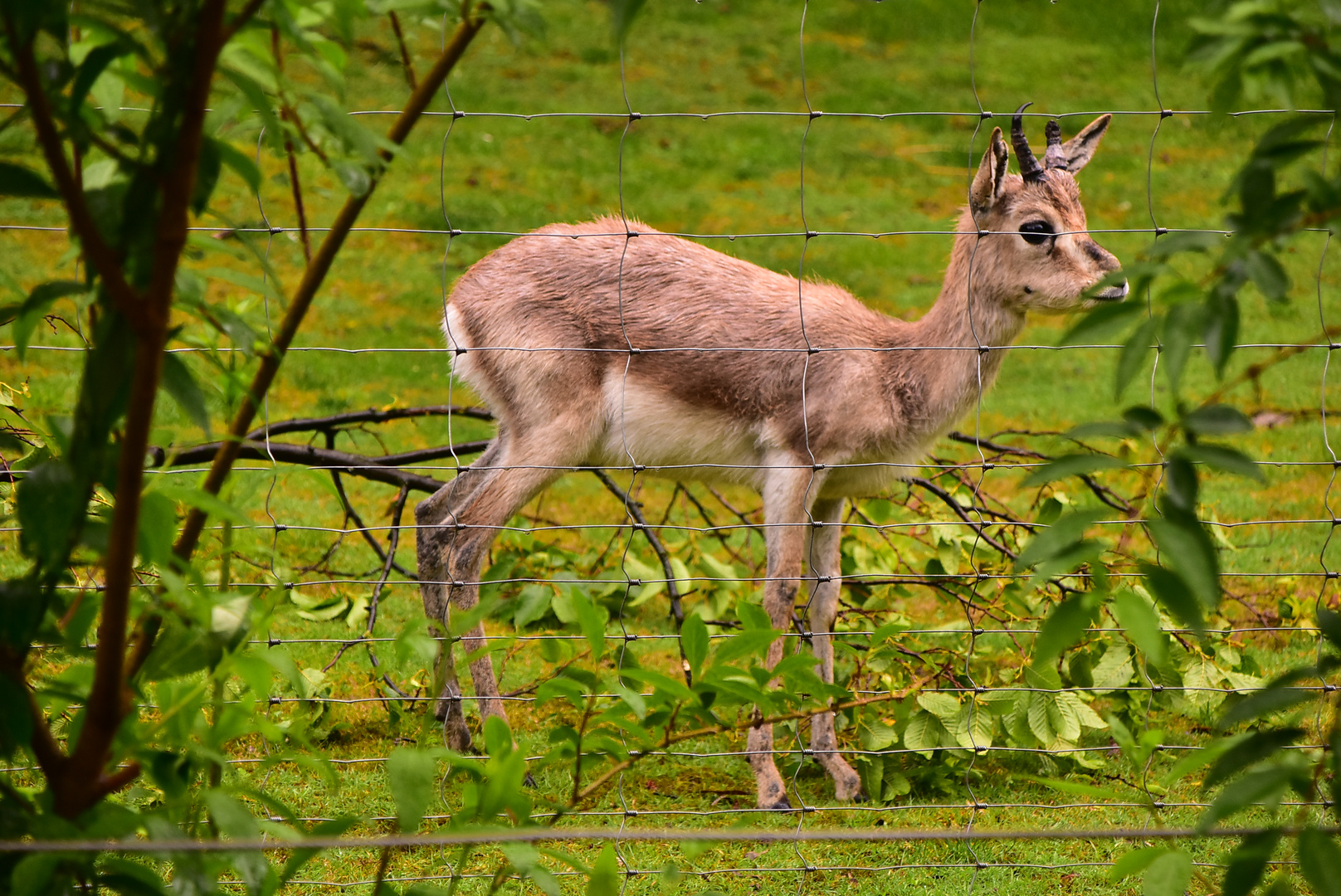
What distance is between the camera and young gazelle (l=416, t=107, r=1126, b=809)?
4.37 meters

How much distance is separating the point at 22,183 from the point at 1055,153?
3800 mm

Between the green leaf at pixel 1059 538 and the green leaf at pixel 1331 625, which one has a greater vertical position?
the green leaf at pixel 1059 538

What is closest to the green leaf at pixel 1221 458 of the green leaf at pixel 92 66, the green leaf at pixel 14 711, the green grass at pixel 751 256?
the green grass at pixel 751 256

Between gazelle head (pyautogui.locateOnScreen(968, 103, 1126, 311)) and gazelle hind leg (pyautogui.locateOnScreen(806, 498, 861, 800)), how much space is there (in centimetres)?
106

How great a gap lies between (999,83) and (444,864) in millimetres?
14945

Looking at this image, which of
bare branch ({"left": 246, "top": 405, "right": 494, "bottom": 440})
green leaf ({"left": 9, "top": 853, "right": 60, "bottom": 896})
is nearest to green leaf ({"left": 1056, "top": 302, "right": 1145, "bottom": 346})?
green leaf ({"left": 9, "top": 853, "right": 60, "bottom": 896})

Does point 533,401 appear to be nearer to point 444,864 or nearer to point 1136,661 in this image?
point 444,864

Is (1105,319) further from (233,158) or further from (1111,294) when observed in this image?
(1111,294)

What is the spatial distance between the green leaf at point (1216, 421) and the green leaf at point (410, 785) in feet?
3.13

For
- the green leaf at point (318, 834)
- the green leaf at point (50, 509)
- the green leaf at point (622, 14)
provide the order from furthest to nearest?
the green leaf at point (318, 834)
the green leaf at point (50, 509)
the green leaf at point (622, 14)

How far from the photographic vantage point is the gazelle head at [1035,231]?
4.26 m

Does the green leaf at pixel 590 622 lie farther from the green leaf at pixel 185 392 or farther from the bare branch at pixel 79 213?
the bare branch at pixel 79 213

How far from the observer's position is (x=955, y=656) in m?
4.49

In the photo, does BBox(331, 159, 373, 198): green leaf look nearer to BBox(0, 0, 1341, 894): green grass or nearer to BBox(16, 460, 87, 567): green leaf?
BBox(0, 0, 1341, 894): green grass
